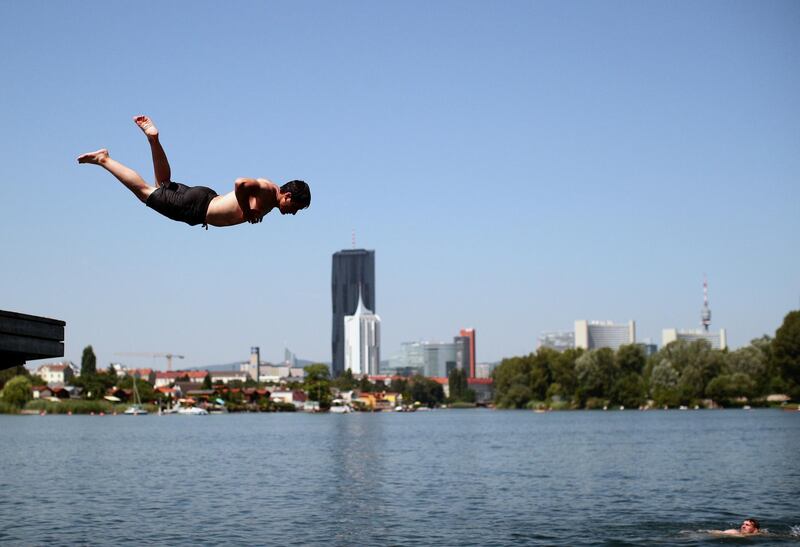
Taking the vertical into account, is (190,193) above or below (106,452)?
above

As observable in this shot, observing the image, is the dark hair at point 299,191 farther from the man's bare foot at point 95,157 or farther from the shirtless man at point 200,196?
the man's bare foot at point 95,157

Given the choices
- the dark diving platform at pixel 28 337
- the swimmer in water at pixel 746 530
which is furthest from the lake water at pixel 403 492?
the dark diving platform at pixel 28 337

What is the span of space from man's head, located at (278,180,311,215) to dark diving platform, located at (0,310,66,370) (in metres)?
4.25

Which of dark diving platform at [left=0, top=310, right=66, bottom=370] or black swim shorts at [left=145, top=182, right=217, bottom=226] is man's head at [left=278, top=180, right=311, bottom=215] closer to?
black swim shorts at [left=145, top=182, right=217, bottom=226]

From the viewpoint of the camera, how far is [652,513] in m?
42.6

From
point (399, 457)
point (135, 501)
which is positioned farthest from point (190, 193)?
point (399, 457)

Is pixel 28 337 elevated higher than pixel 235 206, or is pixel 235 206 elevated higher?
pixel 235 206

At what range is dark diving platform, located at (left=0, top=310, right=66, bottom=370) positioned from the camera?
484 inches

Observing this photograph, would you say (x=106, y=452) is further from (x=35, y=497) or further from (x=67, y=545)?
(x=67, y=545)

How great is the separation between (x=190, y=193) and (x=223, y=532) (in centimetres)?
2866

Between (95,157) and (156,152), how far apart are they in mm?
657

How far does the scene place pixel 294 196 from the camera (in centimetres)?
1012

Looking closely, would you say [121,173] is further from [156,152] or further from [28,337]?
[28,337]

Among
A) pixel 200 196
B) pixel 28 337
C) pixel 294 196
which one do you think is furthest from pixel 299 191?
pixel 28 337
